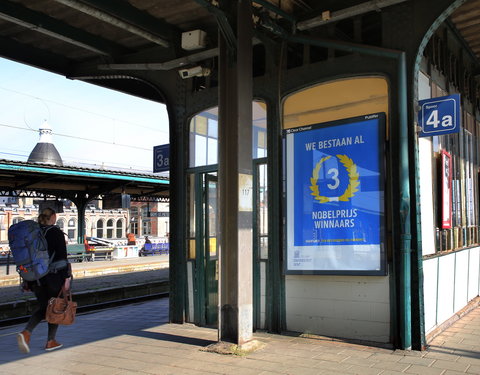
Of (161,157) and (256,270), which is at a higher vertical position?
(161,157)

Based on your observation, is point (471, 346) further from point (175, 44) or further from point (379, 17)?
point (175, 44)

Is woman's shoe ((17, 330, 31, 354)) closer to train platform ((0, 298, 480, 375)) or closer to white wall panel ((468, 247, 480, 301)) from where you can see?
train platform ((0, 298, 480, 375))

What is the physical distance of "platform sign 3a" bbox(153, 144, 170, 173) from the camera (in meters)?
8.19

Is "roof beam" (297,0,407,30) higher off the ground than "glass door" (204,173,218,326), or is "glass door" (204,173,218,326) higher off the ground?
"roof beam" (297,0,407,30)

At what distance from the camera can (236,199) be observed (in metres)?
5.55

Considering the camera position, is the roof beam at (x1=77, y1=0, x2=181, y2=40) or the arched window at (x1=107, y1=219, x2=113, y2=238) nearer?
the roof beam at (x1=77, y1=0, x2=181, y2=40)

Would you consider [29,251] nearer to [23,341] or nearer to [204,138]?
[23,341]

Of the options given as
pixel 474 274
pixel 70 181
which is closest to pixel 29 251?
pixel 474 274

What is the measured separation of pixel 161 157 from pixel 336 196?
135 inches

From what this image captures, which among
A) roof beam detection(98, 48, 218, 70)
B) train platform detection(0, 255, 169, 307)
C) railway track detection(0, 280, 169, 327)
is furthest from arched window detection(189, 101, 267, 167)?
train platform detection(0, 255, 169, 307)

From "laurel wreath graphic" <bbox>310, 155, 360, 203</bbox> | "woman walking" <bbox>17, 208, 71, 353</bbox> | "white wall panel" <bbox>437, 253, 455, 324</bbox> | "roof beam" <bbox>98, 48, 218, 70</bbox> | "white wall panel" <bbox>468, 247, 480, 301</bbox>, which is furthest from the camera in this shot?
"white wall panel" <bbox>468, 247, 480, 301</bbox>

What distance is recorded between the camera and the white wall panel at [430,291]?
569cm

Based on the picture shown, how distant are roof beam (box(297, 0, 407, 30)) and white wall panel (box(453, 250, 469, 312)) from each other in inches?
144

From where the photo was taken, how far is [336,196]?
19.4ft
